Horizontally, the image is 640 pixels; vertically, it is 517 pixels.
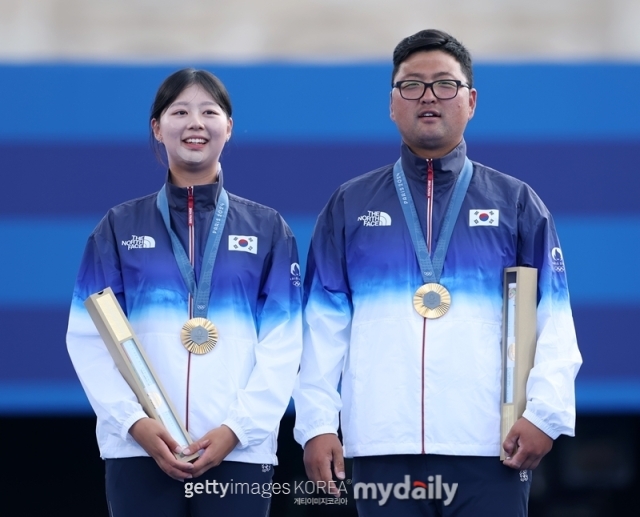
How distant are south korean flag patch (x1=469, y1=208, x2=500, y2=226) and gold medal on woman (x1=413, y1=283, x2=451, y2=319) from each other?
20cm

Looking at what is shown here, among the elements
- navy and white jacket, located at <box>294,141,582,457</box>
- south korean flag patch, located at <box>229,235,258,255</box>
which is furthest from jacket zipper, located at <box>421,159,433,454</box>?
south korean flag patch, located at <box>229,235,258,255</box>

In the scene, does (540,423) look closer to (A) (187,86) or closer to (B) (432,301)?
(B) (432,301)

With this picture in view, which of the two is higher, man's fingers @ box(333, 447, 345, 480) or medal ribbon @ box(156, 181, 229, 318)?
medal ribbon @ box(156, 181, 229, 318)

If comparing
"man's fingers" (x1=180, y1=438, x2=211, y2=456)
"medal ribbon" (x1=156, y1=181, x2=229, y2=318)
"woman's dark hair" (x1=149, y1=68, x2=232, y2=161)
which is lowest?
"man's fingers" (x1=180, y1=438, x2=211, y2=456)

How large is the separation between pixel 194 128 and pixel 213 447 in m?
0.86

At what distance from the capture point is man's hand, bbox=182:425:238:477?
2697 millimetres

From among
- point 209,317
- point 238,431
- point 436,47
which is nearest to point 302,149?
point 436,47

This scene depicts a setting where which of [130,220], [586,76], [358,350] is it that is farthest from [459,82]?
[586,76]

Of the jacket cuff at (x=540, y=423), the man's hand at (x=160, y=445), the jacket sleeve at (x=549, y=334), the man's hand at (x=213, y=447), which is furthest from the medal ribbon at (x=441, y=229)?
the man's hand at (x=160, y=445)

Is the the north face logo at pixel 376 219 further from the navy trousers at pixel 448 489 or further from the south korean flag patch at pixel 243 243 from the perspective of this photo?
the navy trousers at pixel 448 489

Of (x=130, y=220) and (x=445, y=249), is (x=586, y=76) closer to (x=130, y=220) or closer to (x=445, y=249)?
(x=445, y=249)

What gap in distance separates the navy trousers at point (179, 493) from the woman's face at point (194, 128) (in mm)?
820

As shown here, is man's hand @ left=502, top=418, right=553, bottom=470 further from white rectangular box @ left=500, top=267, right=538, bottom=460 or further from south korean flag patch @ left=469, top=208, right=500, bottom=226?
south korean flag patch @ left=469, top=208, right=500, bottom=226

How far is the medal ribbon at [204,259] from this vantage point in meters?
2.88
